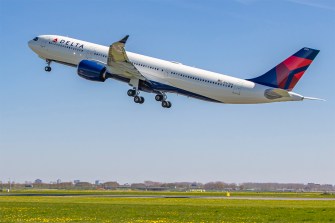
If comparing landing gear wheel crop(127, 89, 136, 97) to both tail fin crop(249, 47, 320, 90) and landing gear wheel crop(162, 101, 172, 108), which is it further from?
tail fin crop(249, 47, 320, 90)

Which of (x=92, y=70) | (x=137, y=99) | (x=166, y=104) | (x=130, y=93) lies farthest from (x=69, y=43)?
(x=166, y=104)

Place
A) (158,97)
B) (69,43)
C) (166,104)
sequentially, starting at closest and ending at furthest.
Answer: (166,104)
(158,97)
(69,43)

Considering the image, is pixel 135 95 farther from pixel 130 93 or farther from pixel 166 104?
pixel 166 104

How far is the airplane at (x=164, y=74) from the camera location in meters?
80.7

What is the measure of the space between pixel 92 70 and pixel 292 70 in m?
27.3

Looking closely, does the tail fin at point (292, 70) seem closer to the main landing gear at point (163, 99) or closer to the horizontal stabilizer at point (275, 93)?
the horizontal stabilizer at point (275, 93)

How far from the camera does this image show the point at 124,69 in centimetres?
8831

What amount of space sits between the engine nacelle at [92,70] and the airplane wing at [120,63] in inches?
57.8

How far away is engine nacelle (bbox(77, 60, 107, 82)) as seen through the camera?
286ft

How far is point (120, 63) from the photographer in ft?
287

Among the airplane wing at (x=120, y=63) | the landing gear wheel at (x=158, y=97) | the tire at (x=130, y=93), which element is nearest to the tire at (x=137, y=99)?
the tire at (x=130, y=93)

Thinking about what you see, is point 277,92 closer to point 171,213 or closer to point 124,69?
point 124,69

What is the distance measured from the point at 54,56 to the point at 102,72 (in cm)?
1066

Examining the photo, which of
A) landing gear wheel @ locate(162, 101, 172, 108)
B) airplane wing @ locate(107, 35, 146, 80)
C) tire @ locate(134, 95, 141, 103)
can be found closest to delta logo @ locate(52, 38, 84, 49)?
airplane wing @ locate(107, 35, 146, 80)
